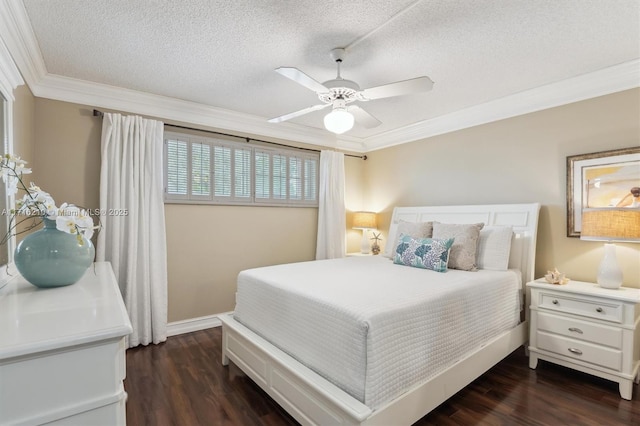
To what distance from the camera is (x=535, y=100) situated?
304cm

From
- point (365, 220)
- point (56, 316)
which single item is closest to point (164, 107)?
point (56, 316)

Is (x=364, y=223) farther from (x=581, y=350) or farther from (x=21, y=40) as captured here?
(x=21, y=40)

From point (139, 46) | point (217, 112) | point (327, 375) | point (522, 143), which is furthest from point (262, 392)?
point (522, 143)

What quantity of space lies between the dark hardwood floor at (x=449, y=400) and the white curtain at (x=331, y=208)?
2.14m

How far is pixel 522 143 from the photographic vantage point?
3.19m

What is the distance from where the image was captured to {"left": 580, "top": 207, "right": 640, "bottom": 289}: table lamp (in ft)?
7.32

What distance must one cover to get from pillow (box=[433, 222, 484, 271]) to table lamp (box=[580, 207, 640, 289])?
31.3 inches

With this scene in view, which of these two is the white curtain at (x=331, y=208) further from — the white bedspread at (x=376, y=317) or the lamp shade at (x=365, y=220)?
the white bedspread at (x=376, y=317)

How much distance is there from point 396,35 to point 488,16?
0.55m

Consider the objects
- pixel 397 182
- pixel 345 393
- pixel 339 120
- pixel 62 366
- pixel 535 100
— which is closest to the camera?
pixel 62 366

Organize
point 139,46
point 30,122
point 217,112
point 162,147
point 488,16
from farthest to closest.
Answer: point 217,112 < point 162,147 < point 30,122 < point 139,46 < point 488,16

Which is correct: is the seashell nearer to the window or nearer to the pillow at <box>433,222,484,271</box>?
the pillow at <box>433,222,484,271</box>

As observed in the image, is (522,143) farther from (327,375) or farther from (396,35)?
(327,375)

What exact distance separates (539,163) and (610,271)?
1.14m
